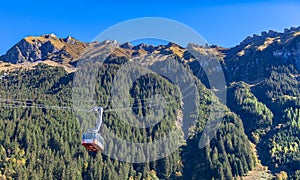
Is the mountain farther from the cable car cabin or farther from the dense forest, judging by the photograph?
the cable car cabin

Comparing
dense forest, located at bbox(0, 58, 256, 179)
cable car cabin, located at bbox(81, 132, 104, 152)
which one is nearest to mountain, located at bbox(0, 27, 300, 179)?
dense forest, located at bbox(0, 58, 256, 179)

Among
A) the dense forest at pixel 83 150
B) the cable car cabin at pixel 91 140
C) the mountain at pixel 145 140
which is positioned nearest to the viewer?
the cable car cabin at pixel 91 140

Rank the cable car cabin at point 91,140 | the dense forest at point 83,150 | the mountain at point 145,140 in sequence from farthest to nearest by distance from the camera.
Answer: the mountain at point 145,140
the dense forest at point 83,150
the cable car cabin at point 91,140

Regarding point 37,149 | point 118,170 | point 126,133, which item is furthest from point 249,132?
point 37,149

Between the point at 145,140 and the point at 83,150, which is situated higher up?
the point at 145,140

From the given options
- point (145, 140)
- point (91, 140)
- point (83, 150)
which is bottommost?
point (91, 140)

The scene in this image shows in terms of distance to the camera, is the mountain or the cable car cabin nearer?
the cable car cabin

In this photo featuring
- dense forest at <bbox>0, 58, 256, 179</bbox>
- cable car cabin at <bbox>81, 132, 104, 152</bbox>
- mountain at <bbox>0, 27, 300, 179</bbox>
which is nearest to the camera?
cable car cabin at <bbox>81, 132, 104, 152</bbox>

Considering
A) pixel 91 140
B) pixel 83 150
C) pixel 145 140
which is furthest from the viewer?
pixel 145 140

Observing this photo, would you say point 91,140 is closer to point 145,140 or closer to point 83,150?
point 83,150

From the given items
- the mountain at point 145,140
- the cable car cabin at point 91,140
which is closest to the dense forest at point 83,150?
the mountain at point 145,140

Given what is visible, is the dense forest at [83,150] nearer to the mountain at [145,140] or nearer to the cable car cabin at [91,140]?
the mountain at [145,140]

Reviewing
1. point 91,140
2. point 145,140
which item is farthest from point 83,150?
point 91,140
